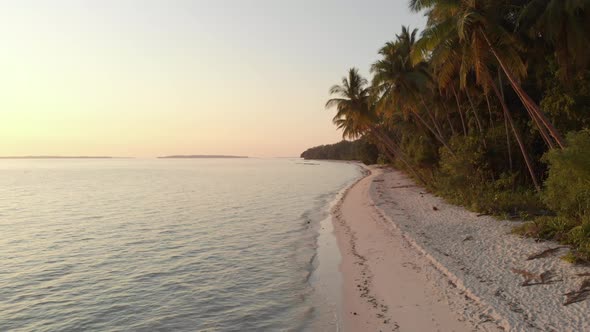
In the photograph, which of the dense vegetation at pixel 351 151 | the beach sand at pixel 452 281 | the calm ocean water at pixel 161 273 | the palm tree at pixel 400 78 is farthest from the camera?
the dense vegetation at pixel 351 151

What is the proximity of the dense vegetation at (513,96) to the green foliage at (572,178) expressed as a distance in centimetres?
3

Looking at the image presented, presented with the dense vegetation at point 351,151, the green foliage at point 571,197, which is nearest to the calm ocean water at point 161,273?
A: the green foliage at point 571,197

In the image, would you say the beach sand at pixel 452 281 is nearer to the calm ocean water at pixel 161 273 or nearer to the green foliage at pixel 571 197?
the green foliage at pixel 571 197

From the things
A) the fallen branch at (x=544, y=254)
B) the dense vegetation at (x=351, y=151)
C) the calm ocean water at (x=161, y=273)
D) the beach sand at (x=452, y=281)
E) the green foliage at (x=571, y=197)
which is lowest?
the calm ocean water at (x=161, y=273)

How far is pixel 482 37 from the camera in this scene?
14328mm

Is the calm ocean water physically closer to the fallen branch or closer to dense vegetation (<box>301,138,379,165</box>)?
the fallen branch

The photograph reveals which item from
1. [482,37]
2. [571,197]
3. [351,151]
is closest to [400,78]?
[482,37]

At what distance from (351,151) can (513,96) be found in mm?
117480

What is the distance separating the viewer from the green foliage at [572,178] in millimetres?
9383

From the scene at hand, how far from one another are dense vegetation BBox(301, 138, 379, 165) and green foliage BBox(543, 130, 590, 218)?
5961cm

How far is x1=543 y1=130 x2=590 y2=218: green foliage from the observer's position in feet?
30.8

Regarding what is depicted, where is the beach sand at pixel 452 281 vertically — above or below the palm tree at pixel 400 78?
below

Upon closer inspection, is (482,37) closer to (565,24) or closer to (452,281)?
(565,24)

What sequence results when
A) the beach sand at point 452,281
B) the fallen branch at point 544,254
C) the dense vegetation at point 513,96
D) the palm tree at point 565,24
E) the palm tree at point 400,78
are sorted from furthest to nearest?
1. the palm tree at point 400,78
2. the palm tree at point 565,24
3. the dense vegetation at point 513,96
4. the fallen branch at point 544,254
5. the beach sand at point 452,281
